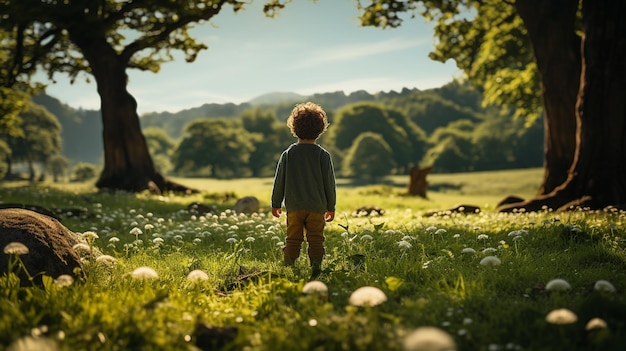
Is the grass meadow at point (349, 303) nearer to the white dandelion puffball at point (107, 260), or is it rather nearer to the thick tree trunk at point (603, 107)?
the white dandelion puffball at point (107, 260)

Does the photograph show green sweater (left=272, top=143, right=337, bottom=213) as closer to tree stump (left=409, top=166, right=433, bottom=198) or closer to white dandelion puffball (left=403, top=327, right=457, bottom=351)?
white dandelion puffball (left=403, top=327, right=457, bottom=351)

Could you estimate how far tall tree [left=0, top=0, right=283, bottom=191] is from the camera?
2186cm

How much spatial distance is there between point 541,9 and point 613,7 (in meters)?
2.70

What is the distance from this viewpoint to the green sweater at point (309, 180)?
6551 mm

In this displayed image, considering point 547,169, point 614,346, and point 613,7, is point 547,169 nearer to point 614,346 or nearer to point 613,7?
point 613,7

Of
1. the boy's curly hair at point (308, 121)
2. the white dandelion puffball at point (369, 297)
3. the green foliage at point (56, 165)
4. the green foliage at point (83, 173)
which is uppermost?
the boy's curly hair at point (308, 121)

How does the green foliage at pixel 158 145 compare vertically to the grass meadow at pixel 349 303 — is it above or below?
above

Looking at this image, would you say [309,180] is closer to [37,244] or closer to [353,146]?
[37,244]

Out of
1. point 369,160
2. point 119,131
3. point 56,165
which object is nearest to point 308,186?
point 119,131

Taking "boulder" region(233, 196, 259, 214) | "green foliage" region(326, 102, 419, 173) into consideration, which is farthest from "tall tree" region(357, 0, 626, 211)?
"green foliage" region(326, 102, 419, 173)

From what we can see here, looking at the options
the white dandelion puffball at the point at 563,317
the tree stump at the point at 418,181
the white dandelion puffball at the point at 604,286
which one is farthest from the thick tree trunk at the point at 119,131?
the white dandelion puffball at the point at 563,317

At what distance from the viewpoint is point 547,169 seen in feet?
52.7

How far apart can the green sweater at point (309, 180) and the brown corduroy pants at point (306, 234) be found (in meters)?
0.10

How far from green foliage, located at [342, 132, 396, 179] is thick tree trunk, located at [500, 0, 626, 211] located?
182 feet
